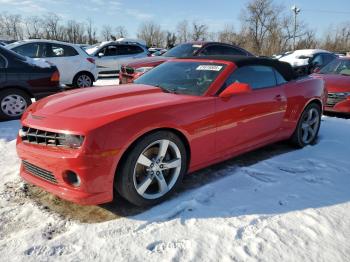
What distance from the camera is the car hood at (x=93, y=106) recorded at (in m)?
2.96

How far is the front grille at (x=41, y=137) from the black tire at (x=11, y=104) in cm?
349

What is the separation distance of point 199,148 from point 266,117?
4.03 feet

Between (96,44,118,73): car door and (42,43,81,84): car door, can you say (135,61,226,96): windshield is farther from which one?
(96,44,118,73): car door

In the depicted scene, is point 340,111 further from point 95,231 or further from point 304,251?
point 95,231

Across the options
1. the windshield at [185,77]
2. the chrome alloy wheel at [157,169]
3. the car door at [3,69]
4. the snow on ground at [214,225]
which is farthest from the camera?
the car door at [3,69]

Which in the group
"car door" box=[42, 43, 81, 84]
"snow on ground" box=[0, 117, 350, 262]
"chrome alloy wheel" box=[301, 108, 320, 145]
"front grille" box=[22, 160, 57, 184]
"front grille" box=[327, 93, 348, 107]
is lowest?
"snow on ground" box=[0, 117, 350, 262]

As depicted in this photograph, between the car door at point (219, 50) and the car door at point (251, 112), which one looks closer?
the car door at point (251, 112)

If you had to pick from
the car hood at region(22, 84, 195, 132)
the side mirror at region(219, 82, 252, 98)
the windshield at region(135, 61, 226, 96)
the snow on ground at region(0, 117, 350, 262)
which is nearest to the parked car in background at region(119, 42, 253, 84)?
the windshield at region(135, 61, 226, 96)

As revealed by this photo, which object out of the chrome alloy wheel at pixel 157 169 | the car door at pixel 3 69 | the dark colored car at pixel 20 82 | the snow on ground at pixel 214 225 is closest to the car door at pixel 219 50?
the dark colored car at pixel 20 82

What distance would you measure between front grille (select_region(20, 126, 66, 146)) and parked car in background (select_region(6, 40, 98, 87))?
7099 mm

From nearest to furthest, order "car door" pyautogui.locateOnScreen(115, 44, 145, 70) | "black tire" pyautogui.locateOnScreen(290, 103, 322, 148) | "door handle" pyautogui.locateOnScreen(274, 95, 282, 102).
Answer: "door handle" pyautogui.locateOnScreen(274, 95, 282, 102) → "black tire" pyautogui.locateOnScreen(290, 103, 322, 148) → "car door" pyautogui.locateOnScreen(115, 44, 145, 70)

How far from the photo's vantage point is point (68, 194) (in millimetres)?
2918

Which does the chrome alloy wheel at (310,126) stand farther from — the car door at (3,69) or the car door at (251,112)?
the car door at (3,69)

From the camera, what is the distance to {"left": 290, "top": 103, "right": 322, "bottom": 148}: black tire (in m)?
5.01
